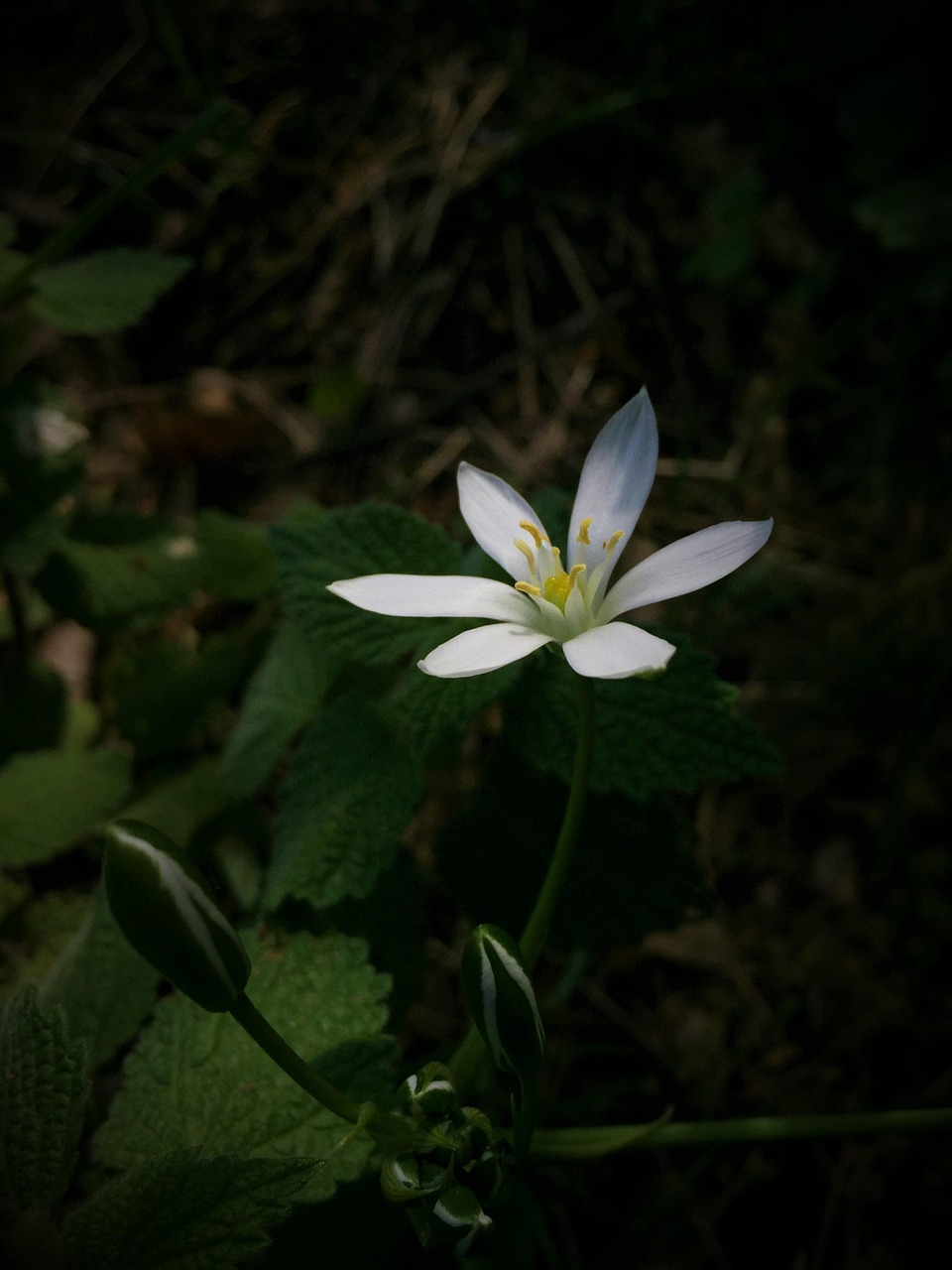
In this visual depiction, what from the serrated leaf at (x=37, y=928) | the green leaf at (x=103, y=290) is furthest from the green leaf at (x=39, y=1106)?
the green leaf at (x=103, y=290)

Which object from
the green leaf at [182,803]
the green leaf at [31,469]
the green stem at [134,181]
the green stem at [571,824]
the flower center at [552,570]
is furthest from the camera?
the green leaf at [182,803]

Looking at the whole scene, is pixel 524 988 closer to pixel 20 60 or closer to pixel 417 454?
pixel 417 454

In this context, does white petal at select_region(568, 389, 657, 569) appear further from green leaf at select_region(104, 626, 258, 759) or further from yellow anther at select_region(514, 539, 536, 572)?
green leaf at select_region(104, 626, 258, 759)

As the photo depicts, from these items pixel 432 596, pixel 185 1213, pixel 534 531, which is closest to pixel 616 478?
pixel 534 531

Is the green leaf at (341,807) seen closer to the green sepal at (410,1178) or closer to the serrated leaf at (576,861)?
the serrated leaf at (576,861)

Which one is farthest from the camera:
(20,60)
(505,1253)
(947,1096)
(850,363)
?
(20,60)

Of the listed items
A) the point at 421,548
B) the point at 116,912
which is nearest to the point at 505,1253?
the point at 116,912

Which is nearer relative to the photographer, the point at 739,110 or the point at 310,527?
the point at 310,527

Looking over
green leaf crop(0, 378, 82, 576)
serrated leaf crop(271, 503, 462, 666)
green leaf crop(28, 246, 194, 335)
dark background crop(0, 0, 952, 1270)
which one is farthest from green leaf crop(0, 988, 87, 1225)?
green leaf crop(28, 246, 194, 335)
